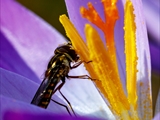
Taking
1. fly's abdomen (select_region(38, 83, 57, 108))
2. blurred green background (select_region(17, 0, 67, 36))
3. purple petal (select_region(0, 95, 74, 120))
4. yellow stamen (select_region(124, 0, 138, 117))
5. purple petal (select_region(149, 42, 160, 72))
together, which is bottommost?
purple petal (select_region(149, 42, 160, 72))

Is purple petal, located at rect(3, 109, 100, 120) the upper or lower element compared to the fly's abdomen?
upper

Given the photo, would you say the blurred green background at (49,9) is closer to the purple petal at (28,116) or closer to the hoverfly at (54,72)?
the hoverfly at (54,72)

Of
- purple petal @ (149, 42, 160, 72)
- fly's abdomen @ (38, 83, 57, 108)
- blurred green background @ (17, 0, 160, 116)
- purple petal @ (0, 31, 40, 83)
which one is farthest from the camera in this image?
blurred green background @ (17, 0, 160, 116)

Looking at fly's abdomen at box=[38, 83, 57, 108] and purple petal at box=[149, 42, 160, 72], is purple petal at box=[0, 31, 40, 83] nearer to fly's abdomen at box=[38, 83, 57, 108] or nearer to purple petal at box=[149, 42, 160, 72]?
fly's abdomen at box=[38, 83, 57, 108]

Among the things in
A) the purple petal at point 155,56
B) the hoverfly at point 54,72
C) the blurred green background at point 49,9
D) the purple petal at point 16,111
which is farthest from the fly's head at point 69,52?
the blurred green background at point 49,9

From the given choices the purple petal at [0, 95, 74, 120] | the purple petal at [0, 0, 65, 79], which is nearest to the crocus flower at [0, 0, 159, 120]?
the purple petal at [0, 0, 65, 79]

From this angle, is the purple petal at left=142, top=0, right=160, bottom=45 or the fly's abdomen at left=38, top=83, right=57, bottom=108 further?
the purple petal at left=142, top=0, right=160, bottom=45

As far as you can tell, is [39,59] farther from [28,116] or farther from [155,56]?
[28,116]

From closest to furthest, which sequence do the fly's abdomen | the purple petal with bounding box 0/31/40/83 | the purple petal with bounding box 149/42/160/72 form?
the fly's abdomen
the purple petal with bounding box 0/31/40/83
the purple petal with bounding box 149/42/160/72
